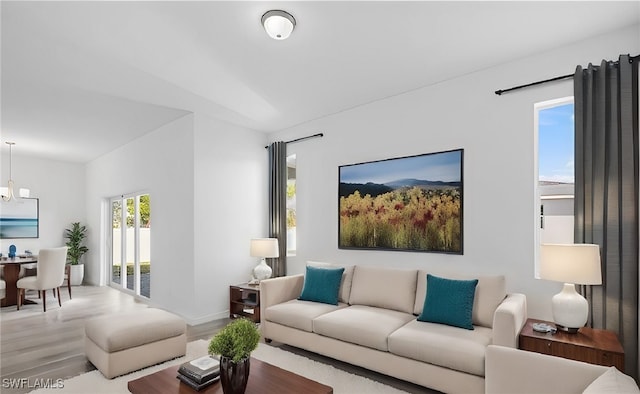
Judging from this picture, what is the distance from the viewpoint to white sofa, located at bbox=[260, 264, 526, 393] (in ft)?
8.34

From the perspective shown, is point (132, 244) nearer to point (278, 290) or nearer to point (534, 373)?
point (278, 290)

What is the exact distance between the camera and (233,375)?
1.93 meters

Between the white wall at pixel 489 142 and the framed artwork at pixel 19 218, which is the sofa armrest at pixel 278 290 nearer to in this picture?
the white wall at pixel 489 142

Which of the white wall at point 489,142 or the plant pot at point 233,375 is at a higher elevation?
the white wall at point 489,142

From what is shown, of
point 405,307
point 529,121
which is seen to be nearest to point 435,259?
point 405,307

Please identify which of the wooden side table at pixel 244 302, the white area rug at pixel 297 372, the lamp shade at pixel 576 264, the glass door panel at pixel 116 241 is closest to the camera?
the lamp shade at pixel 576 264

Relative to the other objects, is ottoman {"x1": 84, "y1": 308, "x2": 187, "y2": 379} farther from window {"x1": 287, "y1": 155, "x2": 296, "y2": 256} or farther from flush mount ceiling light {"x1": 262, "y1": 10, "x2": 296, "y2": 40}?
flush mount ceiling light {"x1": 262, "y1": 10, "x2": 296, "y2": 40}

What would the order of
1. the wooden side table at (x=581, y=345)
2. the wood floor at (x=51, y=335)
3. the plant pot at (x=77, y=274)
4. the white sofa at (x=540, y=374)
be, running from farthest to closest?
Result: the plant pot at (x=77, y=274) < the wood floor at (x=51, y=335) < the wooden side table at (x=581, y=345) < the white sofa at (x=540, y=374)

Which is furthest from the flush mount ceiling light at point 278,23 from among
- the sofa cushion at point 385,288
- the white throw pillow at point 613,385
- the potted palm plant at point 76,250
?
the potted palm plant at point 76,250

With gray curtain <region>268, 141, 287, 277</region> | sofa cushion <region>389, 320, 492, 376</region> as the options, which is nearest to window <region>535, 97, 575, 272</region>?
sofa cushion <region>389, 320, 492, 376</region>

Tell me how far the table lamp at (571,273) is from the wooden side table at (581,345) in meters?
0.10

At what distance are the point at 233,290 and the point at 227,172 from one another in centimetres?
165

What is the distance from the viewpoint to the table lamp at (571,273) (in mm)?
2422

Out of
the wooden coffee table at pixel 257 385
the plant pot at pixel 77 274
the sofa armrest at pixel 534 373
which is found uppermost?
the sofa armrest at pixel 534 373
